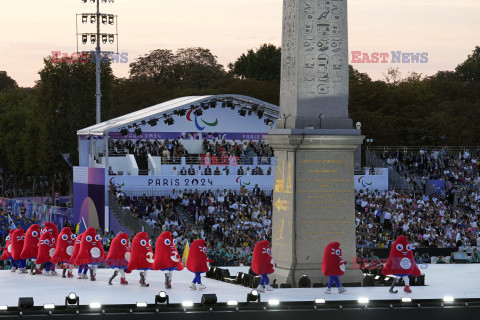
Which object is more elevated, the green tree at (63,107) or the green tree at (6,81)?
the green tree at (6,81)

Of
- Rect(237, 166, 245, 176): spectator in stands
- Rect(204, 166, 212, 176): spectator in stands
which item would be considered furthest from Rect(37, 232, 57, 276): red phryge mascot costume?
Rect(237, 166, 245, 176): spectator in stands

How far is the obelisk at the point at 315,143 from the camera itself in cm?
2541

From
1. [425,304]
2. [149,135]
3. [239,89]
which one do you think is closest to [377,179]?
[149,135]

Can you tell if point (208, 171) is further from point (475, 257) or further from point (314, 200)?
point (314, 200)

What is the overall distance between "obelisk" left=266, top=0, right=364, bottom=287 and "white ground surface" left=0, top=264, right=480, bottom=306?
1.25 m

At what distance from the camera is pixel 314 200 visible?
84.4ft

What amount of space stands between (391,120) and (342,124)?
5782cm

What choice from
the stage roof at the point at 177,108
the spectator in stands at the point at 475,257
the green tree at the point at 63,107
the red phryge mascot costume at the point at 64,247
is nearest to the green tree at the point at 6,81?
the green tree at the point at 63,107

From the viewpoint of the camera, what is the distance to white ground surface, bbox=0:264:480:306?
76.2 ft

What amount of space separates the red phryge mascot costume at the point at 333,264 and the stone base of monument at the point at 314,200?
51.7 inches

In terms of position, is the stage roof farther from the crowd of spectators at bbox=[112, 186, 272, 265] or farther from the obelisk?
the obelisk

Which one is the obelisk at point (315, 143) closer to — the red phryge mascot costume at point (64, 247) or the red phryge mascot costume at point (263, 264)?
the red phryge mascot costume at point (263, 264)

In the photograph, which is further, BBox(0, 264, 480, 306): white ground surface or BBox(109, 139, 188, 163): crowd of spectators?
BBox(109, 139, 188, 163): crowd of spectators

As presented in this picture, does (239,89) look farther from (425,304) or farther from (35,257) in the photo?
(425,304)
